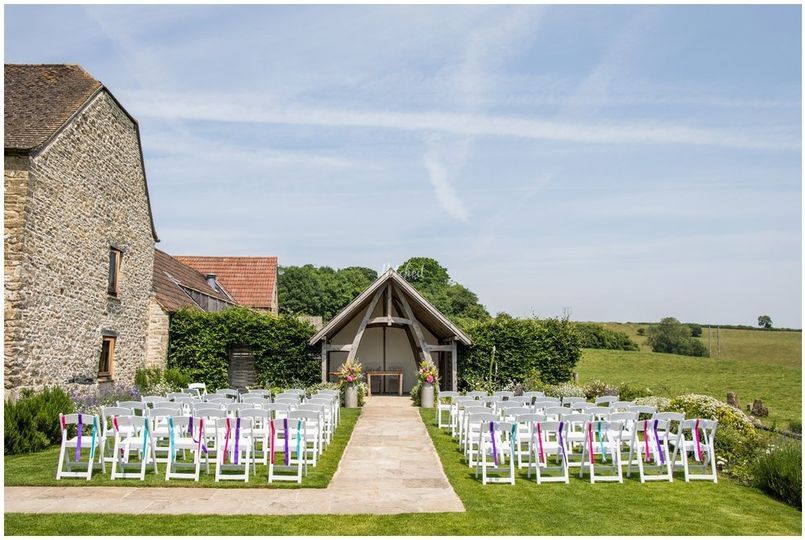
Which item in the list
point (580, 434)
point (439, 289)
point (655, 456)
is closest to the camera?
point (580, 434)

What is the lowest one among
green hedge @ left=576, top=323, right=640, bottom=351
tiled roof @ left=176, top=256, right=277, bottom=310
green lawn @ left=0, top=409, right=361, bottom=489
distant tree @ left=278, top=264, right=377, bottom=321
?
green lawn @ left=0, top=409, right=361, bottom=489

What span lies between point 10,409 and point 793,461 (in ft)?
40.9

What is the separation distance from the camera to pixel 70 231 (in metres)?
15.6

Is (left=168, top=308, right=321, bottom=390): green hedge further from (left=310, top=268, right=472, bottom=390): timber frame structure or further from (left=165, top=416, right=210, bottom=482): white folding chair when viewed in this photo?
(left=165, top=416, right=210, bottom=482): white folding chair

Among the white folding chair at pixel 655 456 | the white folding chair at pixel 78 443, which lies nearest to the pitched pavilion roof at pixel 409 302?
the white folding chair at pixel 655 456

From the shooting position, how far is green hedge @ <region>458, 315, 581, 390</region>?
23.7m

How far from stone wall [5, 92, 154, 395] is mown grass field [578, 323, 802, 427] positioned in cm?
2125

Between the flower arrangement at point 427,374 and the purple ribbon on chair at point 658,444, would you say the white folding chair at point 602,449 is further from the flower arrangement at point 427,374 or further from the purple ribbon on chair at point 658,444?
the flower arrangement at point 427,374

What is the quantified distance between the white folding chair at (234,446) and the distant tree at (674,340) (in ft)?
184

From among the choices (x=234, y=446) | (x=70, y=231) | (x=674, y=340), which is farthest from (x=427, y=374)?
(x=674, y=340)

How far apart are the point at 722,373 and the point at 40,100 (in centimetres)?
3878

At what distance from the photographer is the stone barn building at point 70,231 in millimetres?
13625

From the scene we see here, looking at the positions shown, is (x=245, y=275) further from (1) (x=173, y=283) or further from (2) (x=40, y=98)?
(2) (x=40, y=98)

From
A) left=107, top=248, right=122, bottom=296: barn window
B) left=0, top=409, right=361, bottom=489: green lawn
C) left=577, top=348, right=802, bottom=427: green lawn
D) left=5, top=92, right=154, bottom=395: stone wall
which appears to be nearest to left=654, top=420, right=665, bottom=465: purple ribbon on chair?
left=0, top=409, right=361, bottom=489: green lawn
